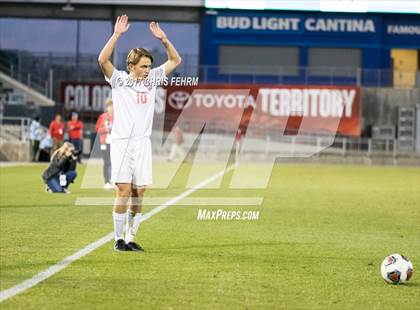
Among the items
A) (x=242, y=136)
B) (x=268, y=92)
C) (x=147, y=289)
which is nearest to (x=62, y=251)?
(x=147, y=289)

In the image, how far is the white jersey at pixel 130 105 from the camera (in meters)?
11.6

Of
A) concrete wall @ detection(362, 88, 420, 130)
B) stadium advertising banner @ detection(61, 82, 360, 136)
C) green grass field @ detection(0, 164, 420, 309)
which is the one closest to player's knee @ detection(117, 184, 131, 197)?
green grass field @ detection(0, 164, 420, 309)

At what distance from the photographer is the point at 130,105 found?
11695 millimetres

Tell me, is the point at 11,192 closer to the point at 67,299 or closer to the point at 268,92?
the point at 67,299

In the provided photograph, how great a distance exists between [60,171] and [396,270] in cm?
1400

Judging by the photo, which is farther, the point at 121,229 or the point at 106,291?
the point at 121,229

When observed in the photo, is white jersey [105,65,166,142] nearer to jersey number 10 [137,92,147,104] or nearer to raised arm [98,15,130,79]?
jersey number 10 [137,92,147,104]

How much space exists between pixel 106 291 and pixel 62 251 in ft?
9.71

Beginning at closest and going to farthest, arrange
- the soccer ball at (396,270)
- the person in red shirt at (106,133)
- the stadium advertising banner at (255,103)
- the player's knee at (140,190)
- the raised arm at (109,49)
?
the soccer ball at (396,270) < the raised arm at (109,49) < the player's knee at (140,190) < the person in red shirt at (106,133) < the stadium advertising banner at (255,103)

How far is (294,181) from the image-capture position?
30.6 metres

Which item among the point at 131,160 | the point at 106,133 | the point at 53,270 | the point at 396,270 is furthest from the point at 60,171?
the point at 396,270

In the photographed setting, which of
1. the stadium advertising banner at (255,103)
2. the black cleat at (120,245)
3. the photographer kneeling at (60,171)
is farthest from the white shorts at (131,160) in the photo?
the stadium advertising banner at (255,103)

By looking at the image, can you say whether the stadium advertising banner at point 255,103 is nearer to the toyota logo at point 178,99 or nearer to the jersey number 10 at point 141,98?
the toyota logo at point 178,99

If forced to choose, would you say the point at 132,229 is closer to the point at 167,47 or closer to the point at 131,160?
the point at 131,160
